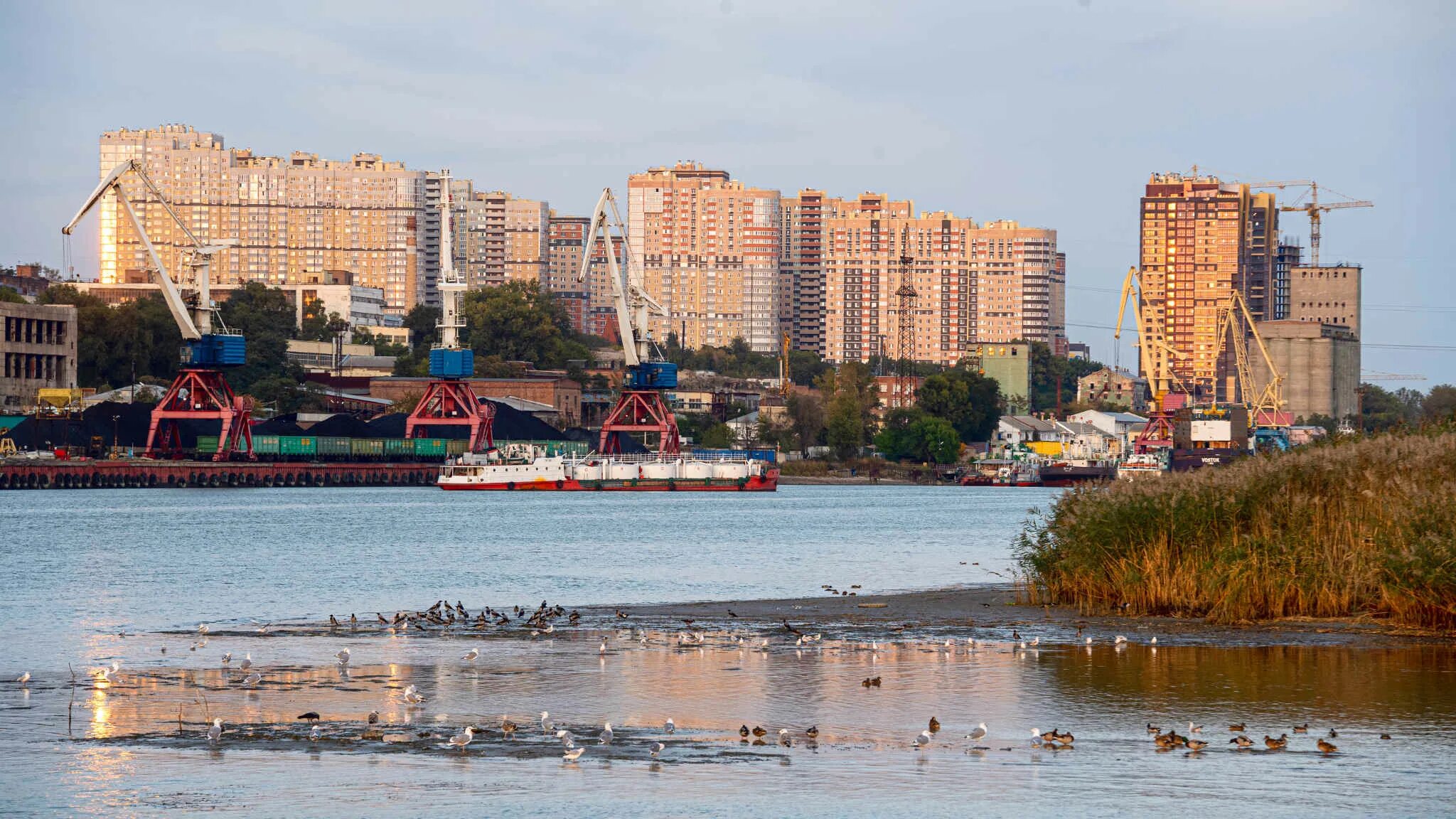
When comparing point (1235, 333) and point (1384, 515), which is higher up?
point (1235, 333)

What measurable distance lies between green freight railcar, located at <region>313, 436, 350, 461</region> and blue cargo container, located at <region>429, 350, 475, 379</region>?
12527mm

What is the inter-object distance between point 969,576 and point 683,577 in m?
6.88

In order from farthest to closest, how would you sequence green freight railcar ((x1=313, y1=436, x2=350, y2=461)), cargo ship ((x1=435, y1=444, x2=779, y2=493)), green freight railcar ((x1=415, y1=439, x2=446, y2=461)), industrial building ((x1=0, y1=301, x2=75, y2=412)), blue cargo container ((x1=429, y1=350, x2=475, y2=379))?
1. green freight railcar ((x1=415, y1=439, x2=446, y2=461))
2. green freight railcar ((x1=313, y1=436, x2=350, y2=461))
3. industrial building ((x1=0, y1=301, x2=75, y2=412))
4. blue cargo container ((x1=429, y1=350, x2=475, y2=379))
5. cargo ship ((x1=435, y1=444, x2=779, y2=493))

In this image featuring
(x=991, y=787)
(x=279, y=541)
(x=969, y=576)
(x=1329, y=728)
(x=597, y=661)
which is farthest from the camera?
(x=279, y=541)

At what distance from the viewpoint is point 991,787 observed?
15.7m

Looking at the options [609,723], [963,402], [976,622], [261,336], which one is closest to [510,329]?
[261,336]

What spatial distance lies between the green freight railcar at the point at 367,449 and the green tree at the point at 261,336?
79.7 feet

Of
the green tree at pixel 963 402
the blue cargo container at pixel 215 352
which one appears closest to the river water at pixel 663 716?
the blue cargo container at pixel 215 352

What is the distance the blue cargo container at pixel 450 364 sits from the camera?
130 m

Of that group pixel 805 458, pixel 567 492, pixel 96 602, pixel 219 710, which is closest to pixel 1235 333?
pixel 805 458

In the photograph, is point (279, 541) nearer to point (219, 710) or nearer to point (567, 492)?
point (219, 710)

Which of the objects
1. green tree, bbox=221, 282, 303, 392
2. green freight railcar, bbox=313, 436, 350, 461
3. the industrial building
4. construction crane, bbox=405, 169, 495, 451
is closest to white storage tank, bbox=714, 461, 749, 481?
construction crane, bbox=405, 169, 495, 451

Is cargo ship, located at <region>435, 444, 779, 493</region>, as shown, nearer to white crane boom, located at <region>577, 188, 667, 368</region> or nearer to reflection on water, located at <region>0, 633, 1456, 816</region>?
white crane boom, located at <region>577, 188, 667, 368</region>

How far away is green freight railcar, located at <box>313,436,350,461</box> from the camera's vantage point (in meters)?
139
